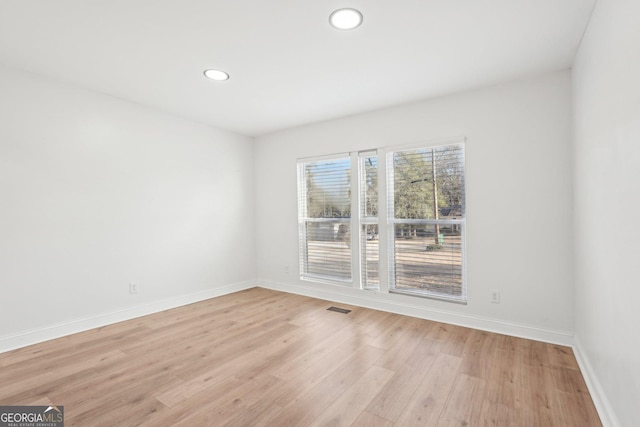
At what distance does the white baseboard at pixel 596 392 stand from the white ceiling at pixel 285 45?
7.80 feet

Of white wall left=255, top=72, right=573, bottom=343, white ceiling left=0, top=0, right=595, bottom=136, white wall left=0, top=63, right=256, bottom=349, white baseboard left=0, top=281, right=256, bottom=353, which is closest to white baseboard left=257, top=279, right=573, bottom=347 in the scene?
white wall left=255, top=72, right=573, bottom=343

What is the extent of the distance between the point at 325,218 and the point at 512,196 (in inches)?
92.1

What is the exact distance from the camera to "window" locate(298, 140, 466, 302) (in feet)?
11.0

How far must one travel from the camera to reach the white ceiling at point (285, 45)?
192 centimetres

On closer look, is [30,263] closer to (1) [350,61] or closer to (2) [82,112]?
(2) [82,112]

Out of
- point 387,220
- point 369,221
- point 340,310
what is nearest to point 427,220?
point 387,220

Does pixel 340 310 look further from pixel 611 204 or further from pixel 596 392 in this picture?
pixel 611 204

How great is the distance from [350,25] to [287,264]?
3.45 m

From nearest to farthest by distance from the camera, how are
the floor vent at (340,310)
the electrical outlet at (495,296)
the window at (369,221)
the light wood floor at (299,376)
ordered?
the light wood floor at (299,376) → the electrical outlet at (495,296) → the floor vent at (340,310) → the window at (369,221)

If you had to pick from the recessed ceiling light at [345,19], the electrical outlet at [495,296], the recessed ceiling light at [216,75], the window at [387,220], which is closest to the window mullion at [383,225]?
the window at [387,220]

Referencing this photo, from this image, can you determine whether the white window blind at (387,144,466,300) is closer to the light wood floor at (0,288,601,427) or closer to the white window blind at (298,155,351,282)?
the light wood floor at (0,288,601,427)

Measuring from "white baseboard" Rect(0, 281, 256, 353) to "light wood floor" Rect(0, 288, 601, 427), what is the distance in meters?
0.10

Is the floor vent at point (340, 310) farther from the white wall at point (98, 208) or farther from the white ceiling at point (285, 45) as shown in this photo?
the white ceiling at point (285, 45)

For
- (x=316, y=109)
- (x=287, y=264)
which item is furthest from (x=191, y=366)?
(x=316, y=109)
